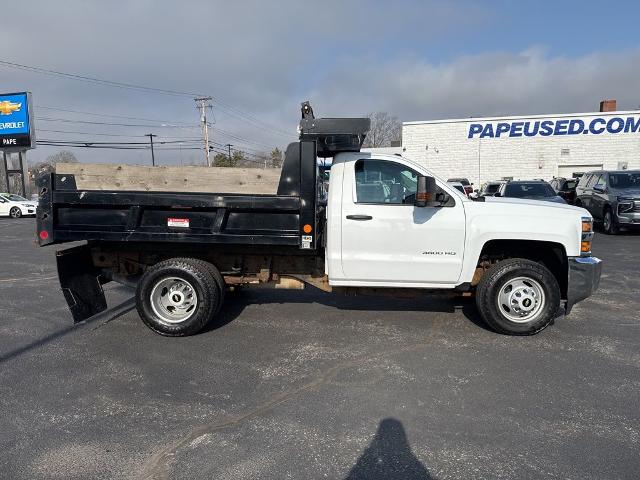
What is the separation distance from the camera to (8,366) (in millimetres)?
4477

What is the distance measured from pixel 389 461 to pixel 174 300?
332cm

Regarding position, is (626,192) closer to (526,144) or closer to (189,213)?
(189,213)

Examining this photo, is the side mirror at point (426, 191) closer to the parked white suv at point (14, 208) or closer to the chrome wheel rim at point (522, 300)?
the chrome wheel rim at point (522, 300)

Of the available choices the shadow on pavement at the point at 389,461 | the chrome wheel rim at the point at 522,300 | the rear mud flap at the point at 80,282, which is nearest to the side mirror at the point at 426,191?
the chrome wheel rim at the point at 522,300

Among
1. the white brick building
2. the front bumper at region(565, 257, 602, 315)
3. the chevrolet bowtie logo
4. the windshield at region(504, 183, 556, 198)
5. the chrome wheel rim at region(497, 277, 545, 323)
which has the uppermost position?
the chevrolet bowtie logo

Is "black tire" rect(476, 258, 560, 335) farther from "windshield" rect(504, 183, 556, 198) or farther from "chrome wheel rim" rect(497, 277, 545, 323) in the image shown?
"windshield" rect(504, 183, 556, 198)

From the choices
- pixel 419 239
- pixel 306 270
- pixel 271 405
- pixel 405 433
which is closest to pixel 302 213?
pixel 306 270

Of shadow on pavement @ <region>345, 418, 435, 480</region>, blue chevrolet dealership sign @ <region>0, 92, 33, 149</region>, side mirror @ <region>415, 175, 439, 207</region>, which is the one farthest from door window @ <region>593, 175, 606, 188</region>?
blue chevrolet dealership sign @ <region>0, 92, 33, 149</region>

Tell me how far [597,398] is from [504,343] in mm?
1252

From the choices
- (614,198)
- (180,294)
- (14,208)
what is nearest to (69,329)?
(180,294)

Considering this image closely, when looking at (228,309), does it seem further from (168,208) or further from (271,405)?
(271,405)

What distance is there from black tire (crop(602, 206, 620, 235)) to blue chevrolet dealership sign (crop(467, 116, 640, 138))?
15.2 meters

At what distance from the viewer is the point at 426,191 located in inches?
187

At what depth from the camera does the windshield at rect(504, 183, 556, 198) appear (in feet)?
44.4
